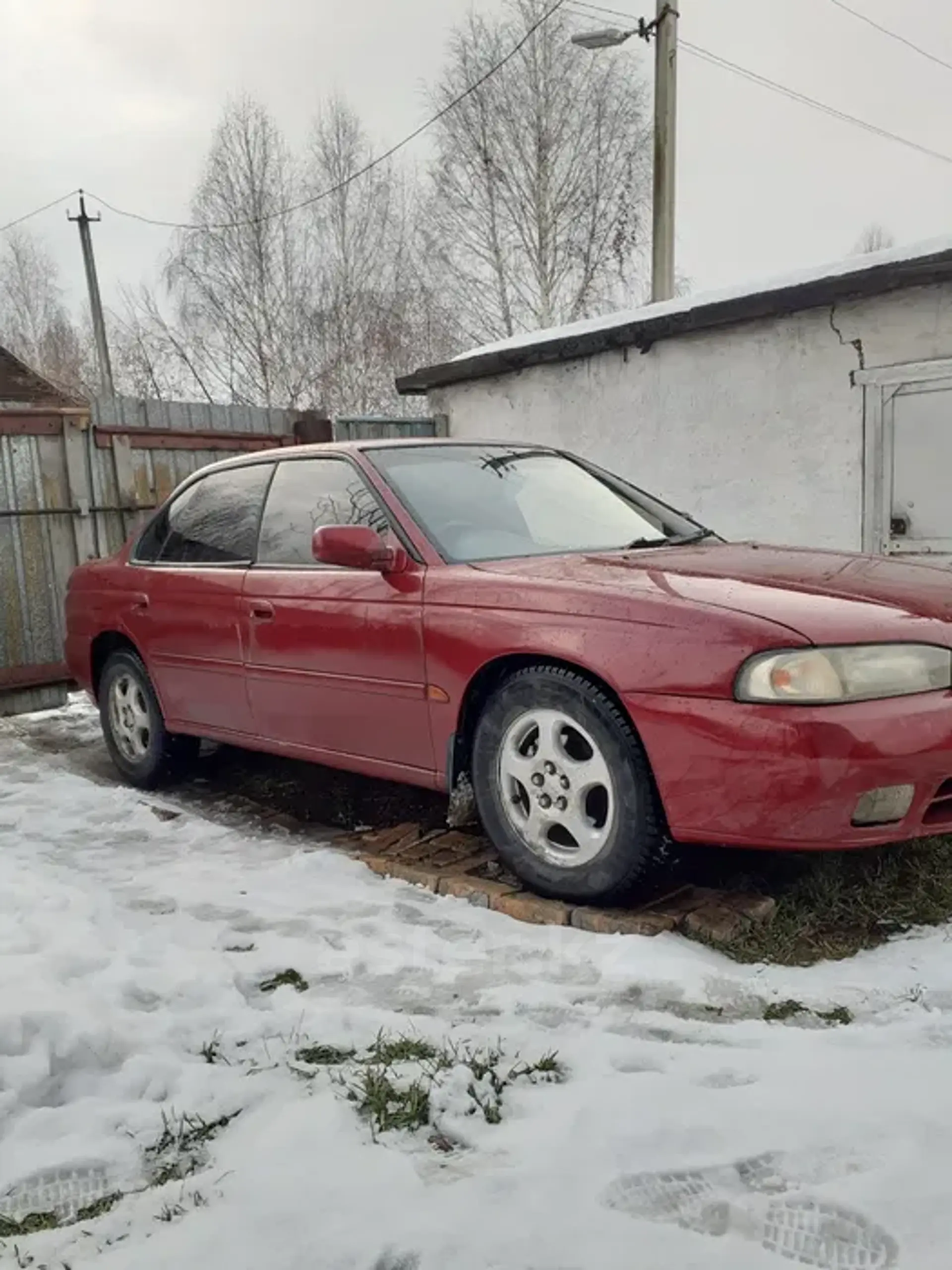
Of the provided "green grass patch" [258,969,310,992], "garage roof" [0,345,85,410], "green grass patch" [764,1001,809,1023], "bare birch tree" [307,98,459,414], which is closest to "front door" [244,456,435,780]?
"green grass patch" [258,969,310,992]

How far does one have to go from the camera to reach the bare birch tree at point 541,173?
22672 millimetres

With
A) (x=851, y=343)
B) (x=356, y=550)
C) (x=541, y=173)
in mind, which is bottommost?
(x=356, y=550)

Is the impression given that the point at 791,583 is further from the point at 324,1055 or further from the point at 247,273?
the point at 247,273

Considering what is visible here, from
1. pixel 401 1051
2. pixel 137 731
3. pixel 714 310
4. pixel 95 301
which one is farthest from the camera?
pixel 95 301

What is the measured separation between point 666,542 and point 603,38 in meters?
10.9

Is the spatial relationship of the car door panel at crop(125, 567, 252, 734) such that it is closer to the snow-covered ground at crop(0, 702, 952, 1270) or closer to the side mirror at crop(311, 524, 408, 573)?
the side mirror at crop(311, 524, 408, 573)

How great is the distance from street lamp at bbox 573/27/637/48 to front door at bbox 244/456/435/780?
1040 centimetres

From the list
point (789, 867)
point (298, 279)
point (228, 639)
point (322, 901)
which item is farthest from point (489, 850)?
point (298, 279)

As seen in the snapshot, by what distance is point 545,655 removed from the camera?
298 cm

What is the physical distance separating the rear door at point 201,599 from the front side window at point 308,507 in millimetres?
114

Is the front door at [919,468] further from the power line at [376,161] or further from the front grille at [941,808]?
the power line at [376,161]

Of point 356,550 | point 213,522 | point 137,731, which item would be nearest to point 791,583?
point 356,550

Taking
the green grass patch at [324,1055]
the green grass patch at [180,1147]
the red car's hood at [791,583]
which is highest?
the red car's hood at [791,583]

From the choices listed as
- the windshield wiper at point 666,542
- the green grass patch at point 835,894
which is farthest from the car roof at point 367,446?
the green grass patch at point 835,894
